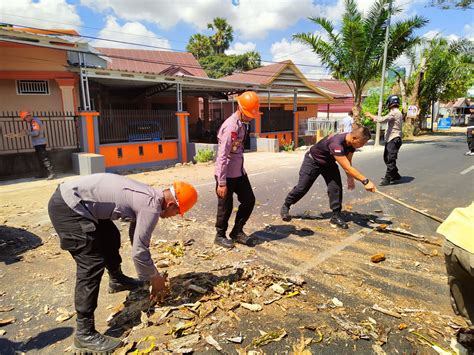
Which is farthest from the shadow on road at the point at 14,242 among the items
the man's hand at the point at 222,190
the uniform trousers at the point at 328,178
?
the uniform trousers at the point at 328,178

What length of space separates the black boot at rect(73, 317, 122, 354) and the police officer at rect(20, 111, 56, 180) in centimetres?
828

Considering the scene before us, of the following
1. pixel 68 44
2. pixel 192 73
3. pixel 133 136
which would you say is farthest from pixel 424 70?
pixel 68 44

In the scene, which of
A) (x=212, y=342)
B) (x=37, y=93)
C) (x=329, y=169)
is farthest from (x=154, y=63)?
(x=212, y=342)

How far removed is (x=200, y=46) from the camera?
144ft

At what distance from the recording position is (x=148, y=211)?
257 centimetres

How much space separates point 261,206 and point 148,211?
414 cm

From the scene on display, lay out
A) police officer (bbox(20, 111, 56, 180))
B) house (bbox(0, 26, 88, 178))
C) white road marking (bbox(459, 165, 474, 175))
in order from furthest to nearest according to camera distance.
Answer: house (bbox(0, 26, 88, 178)), white road marking (bbox(459, 165, 474, 175)), police officer (bbox(20, 111, 56, 180))

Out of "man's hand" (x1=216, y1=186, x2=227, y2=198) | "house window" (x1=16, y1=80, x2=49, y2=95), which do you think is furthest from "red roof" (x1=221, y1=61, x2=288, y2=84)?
"man's hand" (x1=216, y1=186, x2=227, y2=198)

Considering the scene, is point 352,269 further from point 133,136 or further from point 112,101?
point 112,101

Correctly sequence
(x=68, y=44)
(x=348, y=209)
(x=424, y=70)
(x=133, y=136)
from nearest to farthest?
(x=348, y=209) < (x=68, y=44) < (x=133, y=136) < (x=424, y=70)

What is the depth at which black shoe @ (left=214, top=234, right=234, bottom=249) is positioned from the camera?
14.5 ft

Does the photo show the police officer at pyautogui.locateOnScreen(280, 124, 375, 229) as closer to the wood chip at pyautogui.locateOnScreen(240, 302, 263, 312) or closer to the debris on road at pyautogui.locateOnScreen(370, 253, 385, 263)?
the debris on road at pyautogui.locateOnScreen(370, 253, 385, 263)

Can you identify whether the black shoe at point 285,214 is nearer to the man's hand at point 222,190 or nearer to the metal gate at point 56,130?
the man's hand at point 222,190

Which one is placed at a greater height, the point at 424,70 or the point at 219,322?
the point at 424,70
